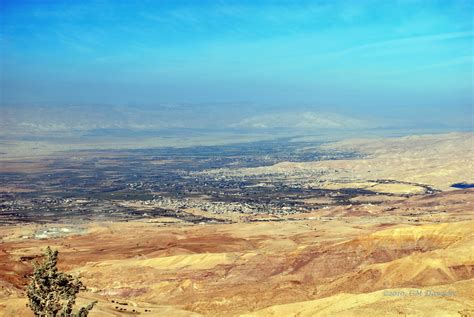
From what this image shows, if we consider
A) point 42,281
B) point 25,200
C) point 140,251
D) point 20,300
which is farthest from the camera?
point 25,200

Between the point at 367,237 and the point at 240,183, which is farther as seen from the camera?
the point at 240,183

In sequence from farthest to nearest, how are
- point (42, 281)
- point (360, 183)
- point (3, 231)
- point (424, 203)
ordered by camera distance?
1. point (360, 183)
2. point (424, 203)
3. point (3, 231)
4. point (42, 281)

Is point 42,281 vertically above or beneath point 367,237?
above

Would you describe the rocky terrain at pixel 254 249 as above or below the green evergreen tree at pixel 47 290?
below

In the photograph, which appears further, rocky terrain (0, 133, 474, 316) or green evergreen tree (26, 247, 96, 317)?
rocky terrain (0, 133, 474, 316)

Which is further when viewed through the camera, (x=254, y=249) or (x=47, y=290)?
(x=254, y=249)

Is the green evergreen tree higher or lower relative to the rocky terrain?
higher

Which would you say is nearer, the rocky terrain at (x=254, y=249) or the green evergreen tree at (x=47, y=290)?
the green evergreen tree at (x=47, y=290)

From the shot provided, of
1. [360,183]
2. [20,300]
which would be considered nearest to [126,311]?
[20,300]

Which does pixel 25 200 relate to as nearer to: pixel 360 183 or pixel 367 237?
pixel 360 183

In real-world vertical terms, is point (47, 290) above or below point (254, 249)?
above
